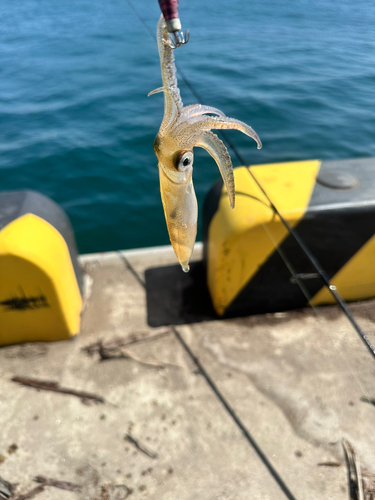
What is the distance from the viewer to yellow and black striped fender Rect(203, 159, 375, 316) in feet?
10.5

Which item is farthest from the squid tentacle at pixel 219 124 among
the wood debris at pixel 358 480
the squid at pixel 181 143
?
the wood debris at pixel 358 480

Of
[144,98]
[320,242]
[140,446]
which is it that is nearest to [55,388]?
[140,446]

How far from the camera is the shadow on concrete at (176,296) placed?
3.82 meters

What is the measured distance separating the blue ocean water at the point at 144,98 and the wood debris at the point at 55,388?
2.58 m

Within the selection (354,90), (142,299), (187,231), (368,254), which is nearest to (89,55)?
(354,90)

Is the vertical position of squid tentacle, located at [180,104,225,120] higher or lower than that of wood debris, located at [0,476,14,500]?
higher

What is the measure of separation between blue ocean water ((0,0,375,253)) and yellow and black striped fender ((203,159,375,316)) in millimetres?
2290

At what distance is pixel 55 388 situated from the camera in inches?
126

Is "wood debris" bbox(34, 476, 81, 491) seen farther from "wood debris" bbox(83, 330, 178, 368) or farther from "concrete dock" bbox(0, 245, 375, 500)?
"wood debris" bbox(83, 330, 178, 368)

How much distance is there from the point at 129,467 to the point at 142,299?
67.2 inches

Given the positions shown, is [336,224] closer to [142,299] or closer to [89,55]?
[142,299]

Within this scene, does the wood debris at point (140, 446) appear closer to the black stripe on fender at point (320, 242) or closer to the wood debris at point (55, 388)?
the wood debris at point (55, 388)

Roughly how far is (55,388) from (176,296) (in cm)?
151

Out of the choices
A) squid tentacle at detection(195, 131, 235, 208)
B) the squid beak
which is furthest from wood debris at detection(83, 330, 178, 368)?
squid tentacle at detection(195, 131, 235, 208)
